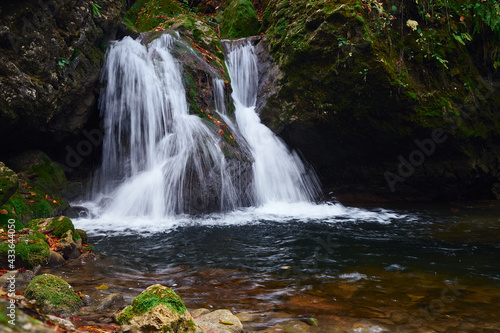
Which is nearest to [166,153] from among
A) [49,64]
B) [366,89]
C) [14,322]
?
[49,64]

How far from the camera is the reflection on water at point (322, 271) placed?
3.10 m

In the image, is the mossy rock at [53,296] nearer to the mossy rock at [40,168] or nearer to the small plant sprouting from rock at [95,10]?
the mossy rock at [40,168]

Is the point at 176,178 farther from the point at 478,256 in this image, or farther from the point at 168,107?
the point at 478,256

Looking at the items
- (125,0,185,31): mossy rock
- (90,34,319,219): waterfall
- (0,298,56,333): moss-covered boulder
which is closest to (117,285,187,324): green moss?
(0,298,56,333): moss-covered boulder

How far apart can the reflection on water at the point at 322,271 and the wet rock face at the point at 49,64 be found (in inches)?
105

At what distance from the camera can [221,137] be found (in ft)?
27.7

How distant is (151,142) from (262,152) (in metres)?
3.30

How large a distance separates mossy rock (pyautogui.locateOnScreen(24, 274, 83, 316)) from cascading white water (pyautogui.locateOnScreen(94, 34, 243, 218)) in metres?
4.39

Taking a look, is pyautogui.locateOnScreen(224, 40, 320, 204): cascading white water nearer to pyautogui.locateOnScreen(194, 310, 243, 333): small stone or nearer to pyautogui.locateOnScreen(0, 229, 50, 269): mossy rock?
pyautogui.locateOnScreen(0, 229, 50, 269): mossy rock

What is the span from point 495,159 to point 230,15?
1106 centimetres

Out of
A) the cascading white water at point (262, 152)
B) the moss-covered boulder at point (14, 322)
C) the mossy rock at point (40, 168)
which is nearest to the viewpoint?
the moss-covered boulder at point (14, 322)

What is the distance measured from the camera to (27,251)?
3.85 metres

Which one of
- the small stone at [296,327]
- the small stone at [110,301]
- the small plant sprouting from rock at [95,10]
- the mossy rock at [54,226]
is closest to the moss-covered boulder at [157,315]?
the small stone at [110,301]

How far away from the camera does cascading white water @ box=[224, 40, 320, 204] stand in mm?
9562
